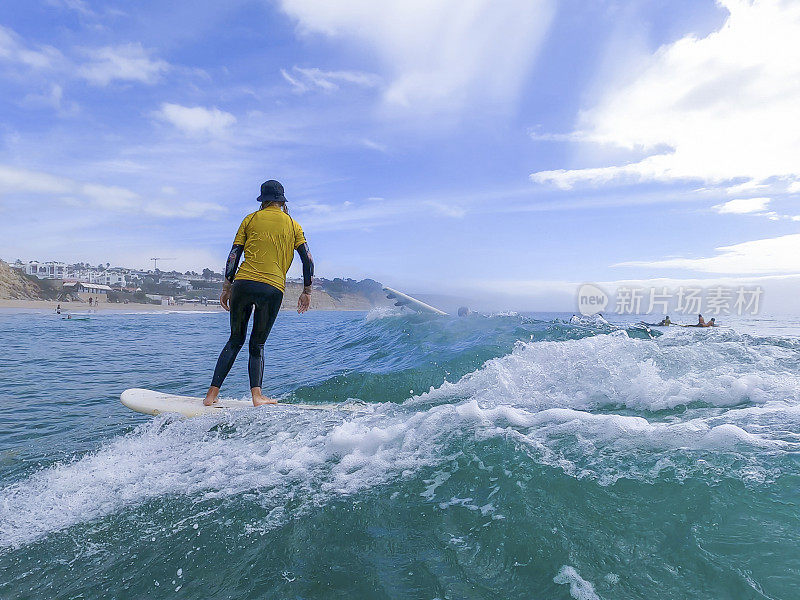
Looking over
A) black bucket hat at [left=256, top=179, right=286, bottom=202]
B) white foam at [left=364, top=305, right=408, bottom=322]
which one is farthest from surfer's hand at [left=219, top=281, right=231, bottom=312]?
white foam at [left=364, top=305, right=408, bottom=322]

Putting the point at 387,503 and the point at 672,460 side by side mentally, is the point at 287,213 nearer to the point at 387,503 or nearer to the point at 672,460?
the point at 387,503

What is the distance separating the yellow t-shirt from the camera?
4746 mm

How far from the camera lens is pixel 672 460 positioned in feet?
8.49

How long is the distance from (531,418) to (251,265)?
3.08 meters

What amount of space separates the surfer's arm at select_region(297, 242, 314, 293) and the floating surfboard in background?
47.9ft

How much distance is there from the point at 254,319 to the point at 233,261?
2.11 feet

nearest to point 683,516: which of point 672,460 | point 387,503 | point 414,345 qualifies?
point 672,460

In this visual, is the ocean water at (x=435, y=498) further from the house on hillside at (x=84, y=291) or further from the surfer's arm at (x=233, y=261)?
the house on hillside at (x=84, y=291)

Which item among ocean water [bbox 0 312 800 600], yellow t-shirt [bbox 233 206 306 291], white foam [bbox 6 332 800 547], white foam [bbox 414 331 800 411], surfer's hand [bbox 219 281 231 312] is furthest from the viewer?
surfer's hand [bbox 219 281 231 312]

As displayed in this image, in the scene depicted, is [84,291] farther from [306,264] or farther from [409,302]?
[306,264]

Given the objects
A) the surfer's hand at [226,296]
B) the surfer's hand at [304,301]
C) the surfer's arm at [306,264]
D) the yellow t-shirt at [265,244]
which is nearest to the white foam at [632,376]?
the surfer's hand at [304,301]

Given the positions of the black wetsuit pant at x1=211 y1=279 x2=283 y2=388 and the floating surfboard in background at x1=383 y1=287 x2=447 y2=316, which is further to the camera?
the floating surfboard in background at x1=383 y1=287 x2=447 y2=316

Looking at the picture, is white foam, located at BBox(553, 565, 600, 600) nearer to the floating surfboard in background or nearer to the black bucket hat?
the black bucket hat

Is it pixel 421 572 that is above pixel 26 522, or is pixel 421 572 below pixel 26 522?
above
